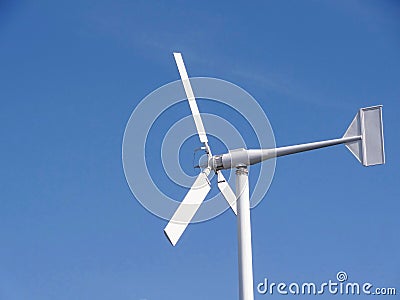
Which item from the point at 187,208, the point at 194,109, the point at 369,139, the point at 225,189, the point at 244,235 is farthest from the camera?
the point at 194,109

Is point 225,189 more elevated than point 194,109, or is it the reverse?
point 194,109

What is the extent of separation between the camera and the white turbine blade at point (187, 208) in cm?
1989

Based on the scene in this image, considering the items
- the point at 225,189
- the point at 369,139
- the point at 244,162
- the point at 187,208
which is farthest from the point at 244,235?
the point at 369,139

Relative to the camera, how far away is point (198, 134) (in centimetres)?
2183

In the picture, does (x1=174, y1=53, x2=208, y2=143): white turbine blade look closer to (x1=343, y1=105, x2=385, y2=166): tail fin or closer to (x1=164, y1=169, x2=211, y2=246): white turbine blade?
(x1=164, y1=169, x2=211, y2=246): white turbine blade

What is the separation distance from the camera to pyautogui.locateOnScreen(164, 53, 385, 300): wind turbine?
19.9 meters

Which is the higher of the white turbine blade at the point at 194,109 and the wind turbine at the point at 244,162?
the white turbine blade at the point at 194,109

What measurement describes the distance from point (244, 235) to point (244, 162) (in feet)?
7.27

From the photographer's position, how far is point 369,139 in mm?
21047

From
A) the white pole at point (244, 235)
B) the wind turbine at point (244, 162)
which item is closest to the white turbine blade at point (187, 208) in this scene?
the wind turbine at point (244, 162)

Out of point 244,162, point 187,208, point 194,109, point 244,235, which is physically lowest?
point 244,235

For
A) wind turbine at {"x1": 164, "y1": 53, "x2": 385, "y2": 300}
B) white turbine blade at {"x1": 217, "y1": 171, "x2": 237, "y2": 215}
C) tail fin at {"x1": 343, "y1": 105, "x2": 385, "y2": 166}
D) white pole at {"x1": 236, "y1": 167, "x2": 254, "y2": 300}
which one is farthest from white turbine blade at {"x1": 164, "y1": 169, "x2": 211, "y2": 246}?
tail fin at {"x1": 343, "y1": 105, "x2": 385, "y2": 166}

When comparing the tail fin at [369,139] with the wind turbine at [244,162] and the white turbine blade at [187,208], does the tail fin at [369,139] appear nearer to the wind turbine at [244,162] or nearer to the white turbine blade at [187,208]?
the wind turbine at [244,162]

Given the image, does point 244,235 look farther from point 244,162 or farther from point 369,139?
point 369,139
